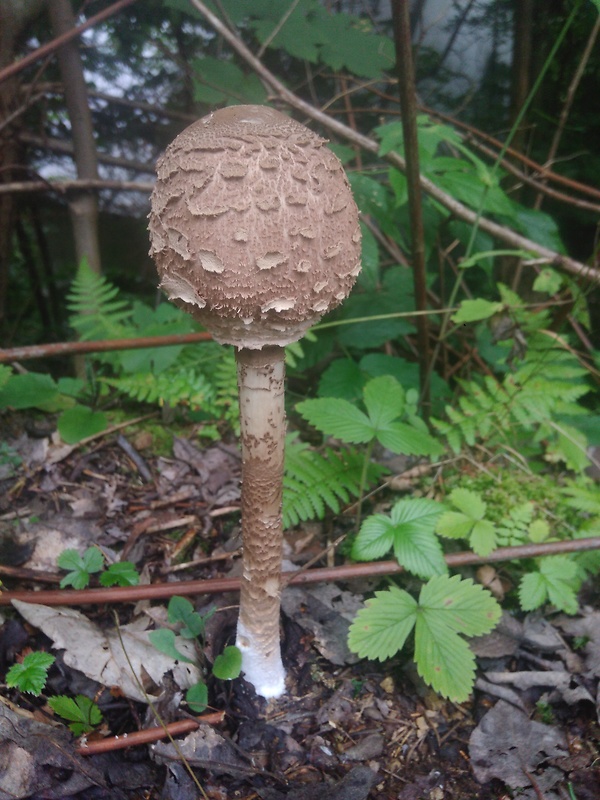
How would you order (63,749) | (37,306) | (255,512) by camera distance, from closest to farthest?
(63,749)
(255,512)
(37,306)

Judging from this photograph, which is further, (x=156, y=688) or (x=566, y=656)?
(x=566, y=656)

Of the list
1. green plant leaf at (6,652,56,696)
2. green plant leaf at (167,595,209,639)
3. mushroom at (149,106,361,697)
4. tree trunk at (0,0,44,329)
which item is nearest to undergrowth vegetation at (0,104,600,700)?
green plant leaf at (167,595,209,639)

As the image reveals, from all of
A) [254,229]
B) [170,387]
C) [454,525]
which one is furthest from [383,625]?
[170,387]

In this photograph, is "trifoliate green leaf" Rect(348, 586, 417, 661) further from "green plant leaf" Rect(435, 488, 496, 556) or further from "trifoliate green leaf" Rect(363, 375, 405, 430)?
"trifoliate green leaf" Rect(363, 375, 405, 430)

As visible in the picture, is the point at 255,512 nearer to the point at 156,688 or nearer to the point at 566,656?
the point at 156,688

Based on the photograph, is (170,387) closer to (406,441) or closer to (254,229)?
(406,441)

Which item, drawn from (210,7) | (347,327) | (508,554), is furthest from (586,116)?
(508,554)
